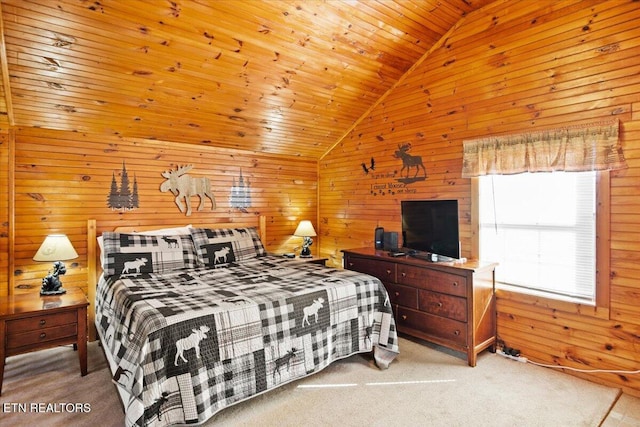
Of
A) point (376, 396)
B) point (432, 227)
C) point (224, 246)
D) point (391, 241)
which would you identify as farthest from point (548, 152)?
point (224, 246)

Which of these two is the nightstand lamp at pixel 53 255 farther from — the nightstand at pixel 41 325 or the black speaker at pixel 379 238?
the black speaker at pixel 379 238

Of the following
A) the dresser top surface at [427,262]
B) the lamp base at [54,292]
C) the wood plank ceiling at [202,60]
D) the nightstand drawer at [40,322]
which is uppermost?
the wood plank ceiling at [202,60]

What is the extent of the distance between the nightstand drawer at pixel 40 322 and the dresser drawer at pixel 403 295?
260 centimetres

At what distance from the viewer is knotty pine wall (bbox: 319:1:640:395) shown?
240 centimetres

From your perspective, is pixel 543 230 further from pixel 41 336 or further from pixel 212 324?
pixel 41 336

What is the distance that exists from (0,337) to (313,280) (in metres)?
2.14

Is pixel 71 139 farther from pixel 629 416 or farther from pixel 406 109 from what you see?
pixel 629 416

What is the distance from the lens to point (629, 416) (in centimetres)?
212

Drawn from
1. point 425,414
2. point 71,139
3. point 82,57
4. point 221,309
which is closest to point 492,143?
point 425,414

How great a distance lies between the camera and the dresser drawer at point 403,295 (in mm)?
3174

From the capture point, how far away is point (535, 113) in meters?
2.81

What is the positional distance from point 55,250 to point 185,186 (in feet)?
4.60

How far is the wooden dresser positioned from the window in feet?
0.89

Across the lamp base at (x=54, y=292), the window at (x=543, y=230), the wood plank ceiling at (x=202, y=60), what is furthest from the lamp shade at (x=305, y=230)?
the lamp base at (x=54, y=292)
